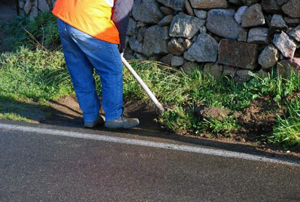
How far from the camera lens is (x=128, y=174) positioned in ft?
13.7

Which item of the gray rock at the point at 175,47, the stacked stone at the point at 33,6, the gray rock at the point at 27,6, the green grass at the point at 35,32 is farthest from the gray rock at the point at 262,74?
the gray rock at the point at 27,6

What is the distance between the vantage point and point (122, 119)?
552cm

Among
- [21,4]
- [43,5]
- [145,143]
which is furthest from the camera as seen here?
A: [21,4]

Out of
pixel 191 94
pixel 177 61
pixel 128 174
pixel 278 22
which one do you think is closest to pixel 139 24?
pixel 177 61

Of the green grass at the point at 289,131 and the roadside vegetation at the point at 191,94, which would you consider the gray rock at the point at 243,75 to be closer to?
the roadside vegetation at the point at 191,94

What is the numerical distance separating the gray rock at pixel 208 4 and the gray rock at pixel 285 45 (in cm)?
85

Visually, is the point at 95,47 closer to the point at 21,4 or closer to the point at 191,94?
the point at 191,94

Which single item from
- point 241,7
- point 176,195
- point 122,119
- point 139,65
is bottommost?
point 176,195

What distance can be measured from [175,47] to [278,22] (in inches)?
57.5

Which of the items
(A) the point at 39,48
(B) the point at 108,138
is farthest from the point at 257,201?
(A) the point at 39,48

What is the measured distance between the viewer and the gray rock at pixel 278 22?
223 inches

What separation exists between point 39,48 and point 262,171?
4.87 m

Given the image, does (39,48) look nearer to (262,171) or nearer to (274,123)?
(274,123)

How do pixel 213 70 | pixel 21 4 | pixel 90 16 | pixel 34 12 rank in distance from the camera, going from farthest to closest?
pixel 21 4, pixel 34 12, pixel 213 70, pixel 90 16
